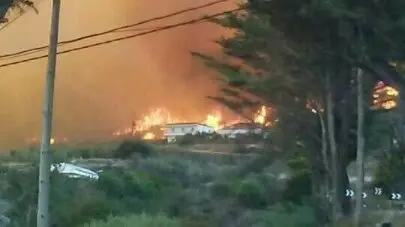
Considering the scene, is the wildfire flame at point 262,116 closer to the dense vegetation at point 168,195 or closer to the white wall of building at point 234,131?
the white wall of building at point 234,131

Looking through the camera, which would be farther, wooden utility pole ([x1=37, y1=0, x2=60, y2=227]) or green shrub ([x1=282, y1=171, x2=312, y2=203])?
green shrub ([x1=282, y1=171, x2=312, y2=203])

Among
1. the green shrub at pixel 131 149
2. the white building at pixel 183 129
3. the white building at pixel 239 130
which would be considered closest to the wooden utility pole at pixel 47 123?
the white building at pixel 239 130

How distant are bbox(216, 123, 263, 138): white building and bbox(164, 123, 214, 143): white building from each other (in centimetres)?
137

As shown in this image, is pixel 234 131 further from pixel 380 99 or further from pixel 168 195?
pixel 380 99

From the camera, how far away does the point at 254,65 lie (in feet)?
63.0

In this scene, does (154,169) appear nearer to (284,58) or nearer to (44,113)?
(284,58)

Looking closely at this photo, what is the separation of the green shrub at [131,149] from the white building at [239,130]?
2.77m

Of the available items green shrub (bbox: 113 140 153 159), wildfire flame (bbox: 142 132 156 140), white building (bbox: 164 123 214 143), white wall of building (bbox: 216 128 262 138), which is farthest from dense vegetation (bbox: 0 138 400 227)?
wildfire flame (bbox: 142 132 156 140)

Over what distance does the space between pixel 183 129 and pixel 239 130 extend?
253 inches

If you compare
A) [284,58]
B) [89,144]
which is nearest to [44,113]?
[284,58]

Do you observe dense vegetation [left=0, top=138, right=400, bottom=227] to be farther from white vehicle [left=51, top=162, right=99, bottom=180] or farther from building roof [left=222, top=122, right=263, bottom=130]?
building roof [left=222, top=122, right=263, bottom=130]

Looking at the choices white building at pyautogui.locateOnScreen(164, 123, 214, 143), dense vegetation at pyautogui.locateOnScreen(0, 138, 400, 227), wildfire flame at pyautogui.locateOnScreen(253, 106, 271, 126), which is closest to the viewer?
dense vegetation at pyautogui.locateOnScreen(0, 138, 400, 227)

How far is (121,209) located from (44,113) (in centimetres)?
793

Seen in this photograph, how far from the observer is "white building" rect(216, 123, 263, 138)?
997 inches
